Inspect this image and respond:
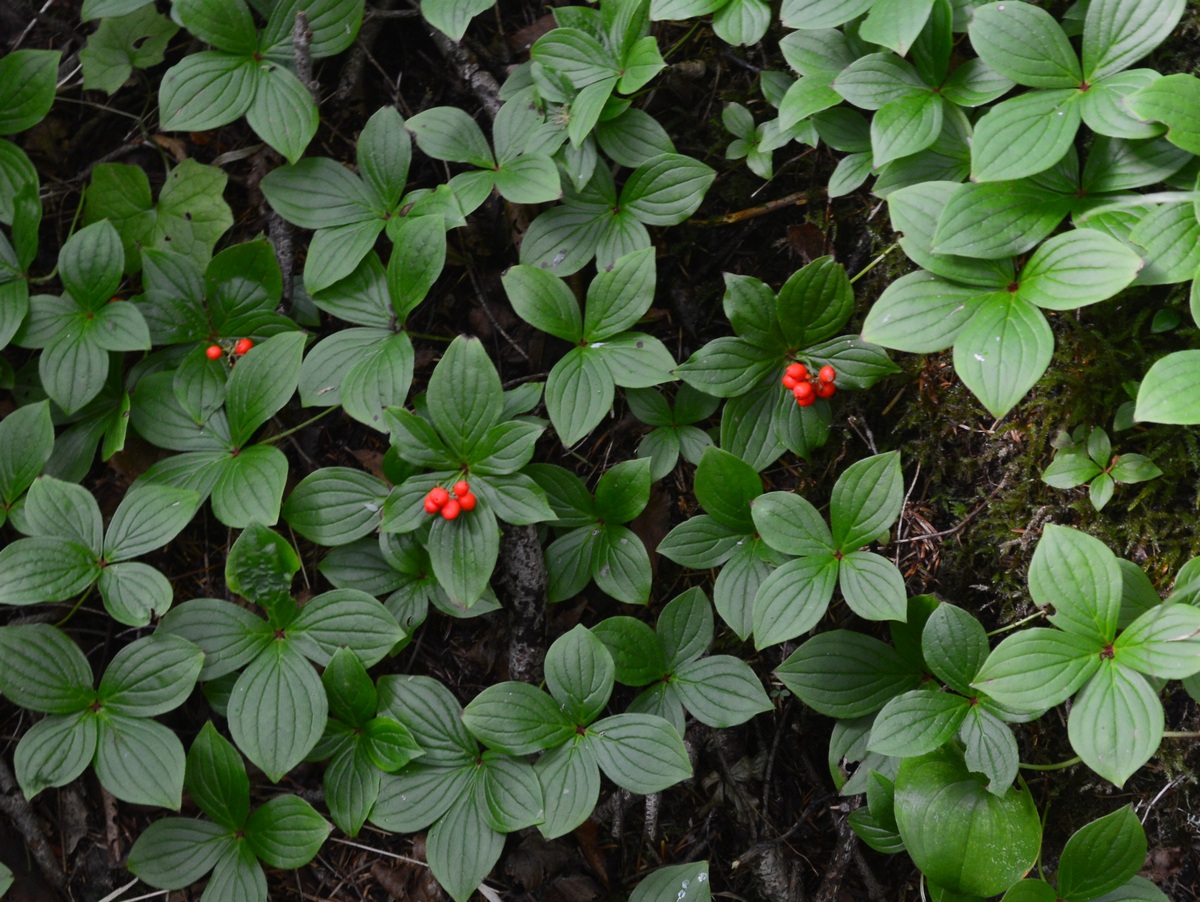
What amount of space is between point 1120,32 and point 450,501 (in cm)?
202

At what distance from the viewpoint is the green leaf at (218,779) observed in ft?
7.77

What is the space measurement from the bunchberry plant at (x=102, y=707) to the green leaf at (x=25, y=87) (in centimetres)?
161

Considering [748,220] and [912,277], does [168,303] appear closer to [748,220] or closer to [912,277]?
[748,220]

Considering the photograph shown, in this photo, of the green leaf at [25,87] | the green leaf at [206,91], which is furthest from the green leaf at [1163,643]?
the green leaf at [25,87]

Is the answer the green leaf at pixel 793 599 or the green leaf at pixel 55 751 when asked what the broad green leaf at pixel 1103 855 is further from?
the green leaf at pixel 55 751

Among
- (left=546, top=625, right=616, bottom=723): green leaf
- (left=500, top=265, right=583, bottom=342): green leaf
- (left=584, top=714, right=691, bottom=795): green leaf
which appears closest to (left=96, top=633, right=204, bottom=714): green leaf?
(left=546, top=625, right=616, bottom=723): green leaf

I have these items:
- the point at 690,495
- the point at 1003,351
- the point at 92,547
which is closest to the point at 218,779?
the point at 92,547

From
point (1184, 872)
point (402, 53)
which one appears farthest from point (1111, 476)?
point (402, 53)

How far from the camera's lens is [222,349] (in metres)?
2.63

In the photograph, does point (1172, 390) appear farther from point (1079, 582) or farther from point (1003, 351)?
point (1079, 582)

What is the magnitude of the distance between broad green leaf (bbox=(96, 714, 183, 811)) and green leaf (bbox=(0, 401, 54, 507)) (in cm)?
75

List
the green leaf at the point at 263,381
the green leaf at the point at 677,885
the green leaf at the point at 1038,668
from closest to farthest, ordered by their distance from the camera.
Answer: the green leaf at the point at 1038,668
the green leaf at the point at 677,885
the green leaf at the point at 263,381

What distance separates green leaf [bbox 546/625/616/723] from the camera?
2252 millimetres

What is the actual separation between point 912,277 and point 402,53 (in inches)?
76.4
